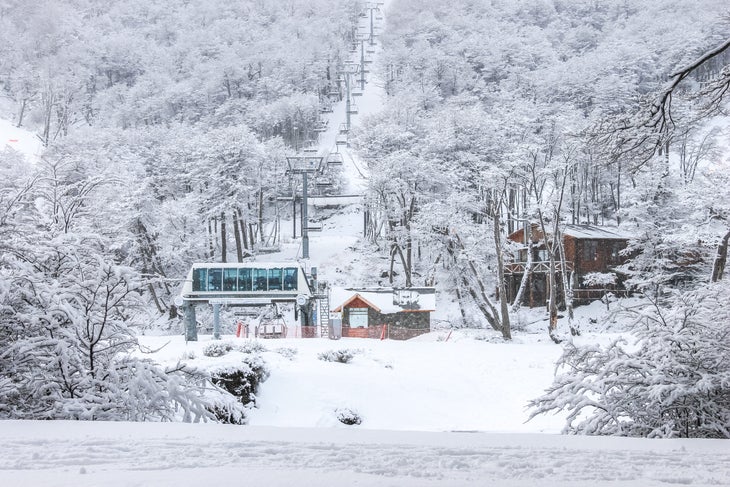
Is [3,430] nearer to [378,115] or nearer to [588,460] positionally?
[588,460]

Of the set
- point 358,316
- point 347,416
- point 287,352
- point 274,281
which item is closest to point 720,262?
point 358,316

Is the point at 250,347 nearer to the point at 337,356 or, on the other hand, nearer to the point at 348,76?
the point at 337,356

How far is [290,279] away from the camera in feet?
88.1

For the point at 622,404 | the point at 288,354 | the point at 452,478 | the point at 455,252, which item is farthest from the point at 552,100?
the point at 452,478

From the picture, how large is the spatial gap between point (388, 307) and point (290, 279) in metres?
7.08

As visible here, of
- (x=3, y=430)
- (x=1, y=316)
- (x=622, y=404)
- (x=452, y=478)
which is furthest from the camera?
(x=622, y=404)

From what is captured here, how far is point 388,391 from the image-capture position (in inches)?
680

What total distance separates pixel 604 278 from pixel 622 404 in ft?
94.5

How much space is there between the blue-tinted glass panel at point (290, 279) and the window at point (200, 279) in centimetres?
380

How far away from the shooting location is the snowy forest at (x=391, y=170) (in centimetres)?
649

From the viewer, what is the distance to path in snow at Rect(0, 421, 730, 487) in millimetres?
3217

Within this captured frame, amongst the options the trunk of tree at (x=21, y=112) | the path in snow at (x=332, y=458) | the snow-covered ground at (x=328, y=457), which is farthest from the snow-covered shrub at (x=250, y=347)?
the trunk of tree at (x=21, y=112)

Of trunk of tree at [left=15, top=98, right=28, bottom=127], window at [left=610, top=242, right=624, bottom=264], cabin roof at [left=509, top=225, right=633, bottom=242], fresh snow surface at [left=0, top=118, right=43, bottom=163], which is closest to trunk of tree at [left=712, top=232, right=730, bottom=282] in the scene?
cabin roof at [left=509, top=225, right=633, bottom=242]

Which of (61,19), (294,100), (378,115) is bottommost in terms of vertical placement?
(378,115)
